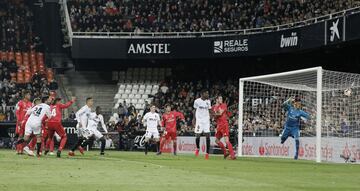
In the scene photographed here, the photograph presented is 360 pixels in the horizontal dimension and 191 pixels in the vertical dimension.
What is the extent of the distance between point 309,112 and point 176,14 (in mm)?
21609

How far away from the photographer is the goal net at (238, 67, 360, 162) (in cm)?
2652

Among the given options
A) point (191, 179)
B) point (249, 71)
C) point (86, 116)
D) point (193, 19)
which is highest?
point (193, 19)

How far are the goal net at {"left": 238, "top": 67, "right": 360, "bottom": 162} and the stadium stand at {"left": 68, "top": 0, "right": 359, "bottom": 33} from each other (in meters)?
11.4

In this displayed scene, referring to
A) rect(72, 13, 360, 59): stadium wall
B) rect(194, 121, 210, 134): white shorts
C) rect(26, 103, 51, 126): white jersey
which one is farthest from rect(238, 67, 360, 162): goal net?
rect(26, 103, 51, 126): white jersey

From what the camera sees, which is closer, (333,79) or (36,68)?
(333,79)

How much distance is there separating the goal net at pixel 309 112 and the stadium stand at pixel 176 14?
37.3 ft

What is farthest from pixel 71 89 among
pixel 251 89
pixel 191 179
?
pixel 191 179

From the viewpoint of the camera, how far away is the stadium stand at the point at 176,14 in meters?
44.6

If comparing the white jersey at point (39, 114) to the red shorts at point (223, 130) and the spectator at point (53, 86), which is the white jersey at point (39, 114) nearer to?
the red shorts at point (223, 130)

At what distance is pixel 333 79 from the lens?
27.0 metres

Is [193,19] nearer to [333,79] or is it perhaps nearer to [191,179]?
[333,79]

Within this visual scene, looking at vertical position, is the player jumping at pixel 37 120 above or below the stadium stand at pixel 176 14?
below

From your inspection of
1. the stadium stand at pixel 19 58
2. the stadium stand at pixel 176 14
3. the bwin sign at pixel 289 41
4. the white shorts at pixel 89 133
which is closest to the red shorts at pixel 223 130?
the white shorts at pixel 89 133

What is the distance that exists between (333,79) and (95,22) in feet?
81.6
